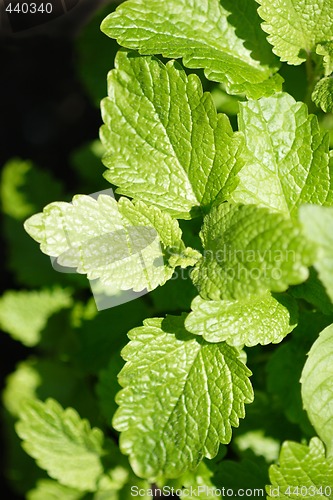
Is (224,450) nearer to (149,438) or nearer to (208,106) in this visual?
(149,438)

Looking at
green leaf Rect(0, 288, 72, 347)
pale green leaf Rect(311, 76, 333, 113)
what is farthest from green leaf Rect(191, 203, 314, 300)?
green leaf Rect(0, 288, 72, 347)

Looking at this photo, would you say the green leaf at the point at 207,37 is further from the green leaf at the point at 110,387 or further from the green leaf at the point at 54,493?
the green leaf at the point at 54,493

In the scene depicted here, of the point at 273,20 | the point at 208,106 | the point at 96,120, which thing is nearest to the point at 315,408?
the point at 208,106

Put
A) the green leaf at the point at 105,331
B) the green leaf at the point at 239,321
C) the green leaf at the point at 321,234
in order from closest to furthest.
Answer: the green leaf at the point at 321,234, the green leaf at the point at 239,321, the green leaf at the point at 105,331

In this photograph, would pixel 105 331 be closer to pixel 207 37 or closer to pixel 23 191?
pixel 23 191

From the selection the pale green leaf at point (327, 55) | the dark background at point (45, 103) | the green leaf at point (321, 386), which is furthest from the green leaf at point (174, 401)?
the dark background at point (45, 103)

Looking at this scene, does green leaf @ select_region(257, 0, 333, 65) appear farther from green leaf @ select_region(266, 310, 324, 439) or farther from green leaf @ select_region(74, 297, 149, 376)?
green leaf @ select_region(74, 297, 149, 376)
